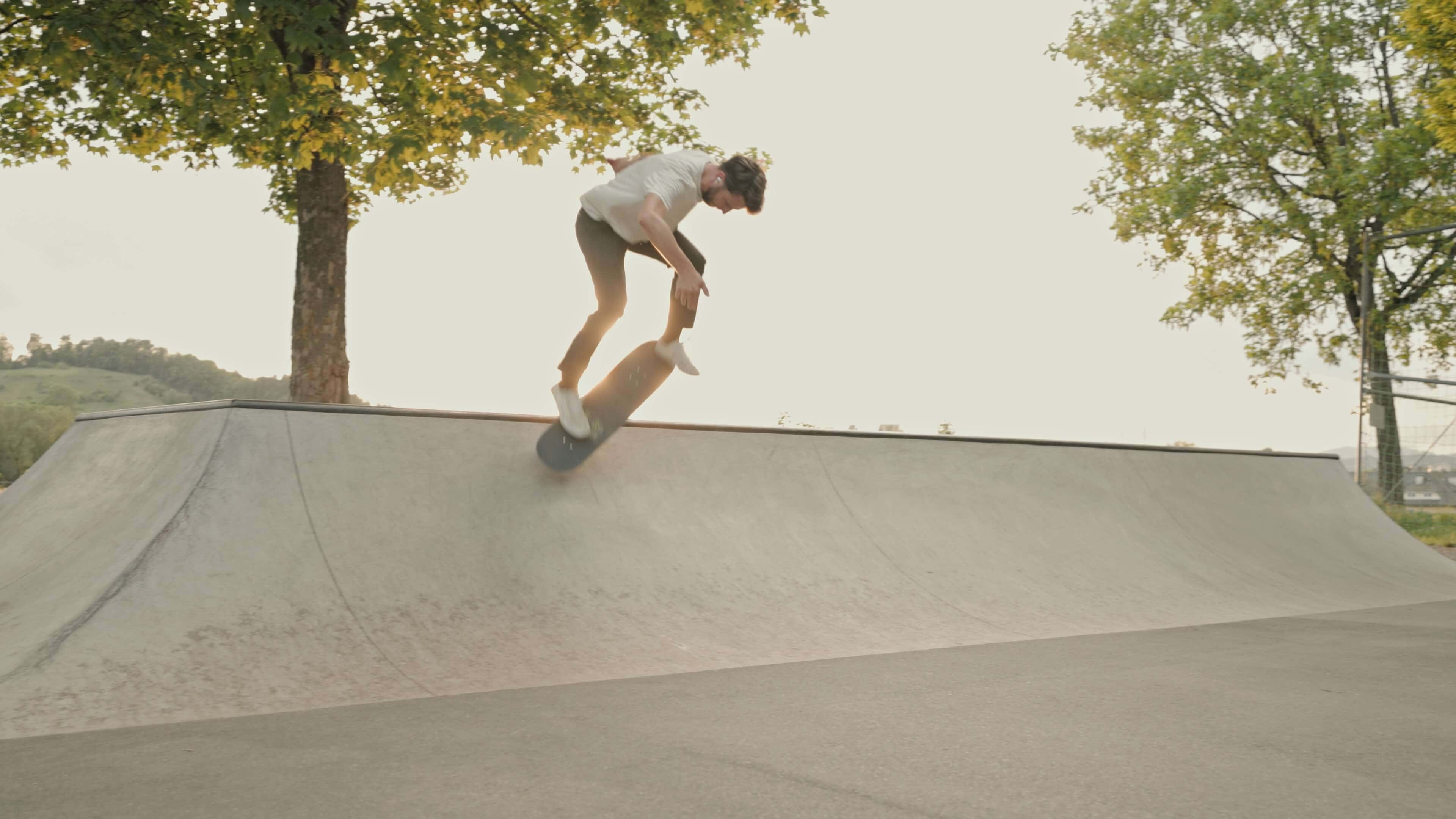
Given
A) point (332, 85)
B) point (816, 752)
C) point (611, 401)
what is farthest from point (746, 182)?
point (332, 85)

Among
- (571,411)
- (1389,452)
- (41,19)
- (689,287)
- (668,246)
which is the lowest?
(1389,452)

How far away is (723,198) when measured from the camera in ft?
15.8

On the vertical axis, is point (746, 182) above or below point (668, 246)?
above

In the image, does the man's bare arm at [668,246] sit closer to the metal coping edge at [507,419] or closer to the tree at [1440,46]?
the metal coping edge at [507,419]

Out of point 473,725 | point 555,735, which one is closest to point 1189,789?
point 555,735

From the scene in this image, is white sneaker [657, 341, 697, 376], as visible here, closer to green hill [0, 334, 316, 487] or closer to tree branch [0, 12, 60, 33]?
tree branch [0, 12, 60, 33]

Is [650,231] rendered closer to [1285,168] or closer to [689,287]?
[689,287]

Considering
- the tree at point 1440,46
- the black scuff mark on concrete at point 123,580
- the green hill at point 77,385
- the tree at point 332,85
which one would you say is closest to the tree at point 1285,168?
the tree at point 1440,46

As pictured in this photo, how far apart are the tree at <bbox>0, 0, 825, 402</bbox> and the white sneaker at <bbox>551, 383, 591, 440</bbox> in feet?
13.9

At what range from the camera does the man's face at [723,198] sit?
480 centimetres

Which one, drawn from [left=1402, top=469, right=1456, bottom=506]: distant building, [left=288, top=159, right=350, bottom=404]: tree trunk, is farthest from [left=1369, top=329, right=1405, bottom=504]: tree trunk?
[left=288, top=159, right=350, bottom=404]: tree trunk

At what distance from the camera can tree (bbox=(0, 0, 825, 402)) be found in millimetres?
8250

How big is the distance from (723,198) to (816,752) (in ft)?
9.40

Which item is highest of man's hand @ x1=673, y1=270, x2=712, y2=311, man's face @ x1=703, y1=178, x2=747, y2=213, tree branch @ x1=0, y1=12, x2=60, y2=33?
tree branch @ x1=0, y1=12, x2=60, y2=33
